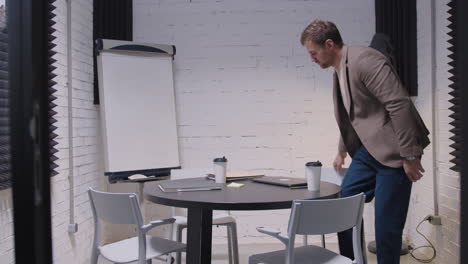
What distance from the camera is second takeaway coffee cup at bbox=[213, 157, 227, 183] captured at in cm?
241

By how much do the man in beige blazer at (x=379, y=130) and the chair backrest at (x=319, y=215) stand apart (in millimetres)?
498

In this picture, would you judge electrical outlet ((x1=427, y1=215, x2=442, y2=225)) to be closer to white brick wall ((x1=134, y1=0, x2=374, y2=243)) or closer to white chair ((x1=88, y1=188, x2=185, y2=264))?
white brick wall ((x1=134, y1=0, x2=374, y2=243))

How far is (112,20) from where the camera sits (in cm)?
409

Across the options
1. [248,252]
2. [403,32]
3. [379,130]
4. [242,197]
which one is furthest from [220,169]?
[403,32]

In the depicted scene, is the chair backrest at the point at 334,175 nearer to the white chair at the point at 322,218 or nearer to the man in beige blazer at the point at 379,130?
the man in beige blazer at the point at 379,130

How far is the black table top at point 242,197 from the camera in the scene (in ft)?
6.16

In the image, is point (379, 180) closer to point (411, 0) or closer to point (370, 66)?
point (370, 66)

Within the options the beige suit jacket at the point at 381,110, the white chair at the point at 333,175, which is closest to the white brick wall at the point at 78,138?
the white chair at the point at 333,175

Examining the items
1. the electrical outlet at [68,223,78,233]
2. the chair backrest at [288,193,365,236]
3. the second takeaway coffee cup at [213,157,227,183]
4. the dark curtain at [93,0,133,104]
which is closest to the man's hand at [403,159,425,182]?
the chair backrest at [288,193,365,236]

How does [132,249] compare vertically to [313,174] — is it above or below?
below

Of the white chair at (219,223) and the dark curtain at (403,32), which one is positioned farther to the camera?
the dark curtain at (403,32)

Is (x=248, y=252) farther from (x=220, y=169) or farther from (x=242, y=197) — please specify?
(x=242, y=197)

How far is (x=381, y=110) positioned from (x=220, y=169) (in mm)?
920

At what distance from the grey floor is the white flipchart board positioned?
0.88 metres
